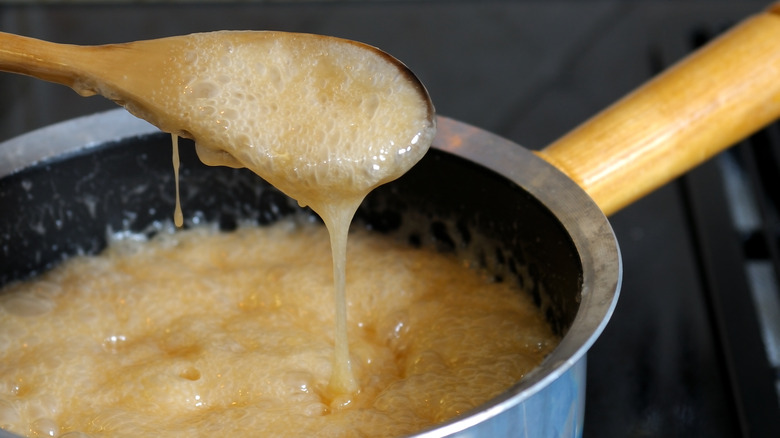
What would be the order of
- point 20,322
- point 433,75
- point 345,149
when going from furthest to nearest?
1. point 433,75
2. point 20,322
3. point 345,149

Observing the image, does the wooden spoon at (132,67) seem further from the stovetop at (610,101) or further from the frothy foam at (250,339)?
the stovetop at (610,101)

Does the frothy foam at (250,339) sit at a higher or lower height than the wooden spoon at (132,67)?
lower

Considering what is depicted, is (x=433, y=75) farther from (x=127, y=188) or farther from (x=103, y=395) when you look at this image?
(x=103, y=395)

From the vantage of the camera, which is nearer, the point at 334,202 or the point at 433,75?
the point at 334,202

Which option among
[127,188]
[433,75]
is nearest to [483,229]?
[127,188]

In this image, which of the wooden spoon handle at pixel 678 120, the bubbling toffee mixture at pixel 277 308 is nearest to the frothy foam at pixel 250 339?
the bubbling toffee mixture at pixel 277 308

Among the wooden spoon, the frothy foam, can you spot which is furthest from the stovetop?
the wooden spoon

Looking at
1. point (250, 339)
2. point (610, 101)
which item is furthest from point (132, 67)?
point (610, 101)
